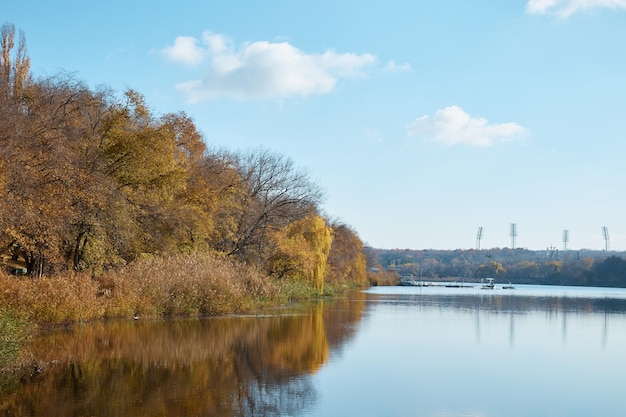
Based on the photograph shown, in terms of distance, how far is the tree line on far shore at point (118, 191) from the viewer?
21.1 meters

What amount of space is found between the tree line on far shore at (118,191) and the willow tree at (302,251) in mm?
110

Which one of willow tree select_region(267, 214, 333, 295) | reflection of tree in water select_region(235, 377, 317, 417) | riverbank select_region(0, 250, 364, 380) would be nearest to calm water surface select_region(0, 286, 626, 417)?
reflection of tree in water select_region(235, 377, 317, 417)

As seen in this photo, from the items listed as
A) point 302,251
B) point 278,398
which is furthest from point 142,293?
point 302,251

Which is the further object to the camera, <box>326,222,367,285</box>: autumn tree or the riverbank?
<box>326,222,367,285</box>: autumn tree

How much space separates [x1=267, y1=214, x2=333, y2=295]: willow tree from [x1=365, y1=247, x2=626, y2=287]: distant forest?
53.7 m

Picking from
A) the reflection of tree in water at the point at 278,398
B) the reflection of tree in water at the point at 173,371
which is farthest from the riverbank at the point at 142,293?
the reflection of tree in water at the point at 278,398

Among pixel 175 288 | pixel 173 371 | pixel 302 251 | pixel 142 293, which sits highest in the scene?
pixel 302 251

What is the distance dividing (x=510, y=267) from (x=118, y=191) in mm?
134835

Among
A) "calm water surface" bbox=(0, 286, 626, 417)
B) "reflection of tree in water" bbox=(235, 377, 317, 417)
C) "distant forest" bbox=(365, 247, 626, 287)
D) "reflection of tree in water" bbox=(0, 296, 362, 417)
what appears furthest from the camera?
"distant forest" bbox=(365, 247, 626, 287)

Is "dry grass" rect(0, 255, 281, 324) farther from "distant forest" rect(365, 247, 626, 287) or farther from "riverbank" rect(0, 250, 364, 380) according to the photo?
"distant forest" rect(365, 247, 626, 287)

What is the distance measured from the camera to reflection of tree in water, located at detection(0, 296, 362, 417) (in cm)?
1109

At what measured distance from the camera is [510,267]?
152m

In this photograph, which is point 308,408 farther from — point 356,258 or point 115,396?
point 356,258

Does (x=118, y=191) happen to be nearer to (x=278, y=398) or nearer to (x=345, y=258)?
(x=278, y=398)
